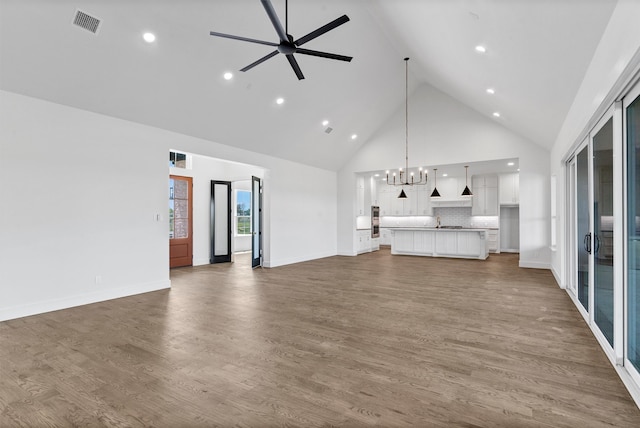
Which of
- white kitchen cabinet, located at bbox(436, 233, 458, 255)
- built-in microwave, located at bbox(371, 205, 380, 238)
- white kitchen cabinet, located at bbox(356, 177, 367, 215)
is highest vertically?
white kitchen cabinet, located at bbox(356, 177, 367, 215)

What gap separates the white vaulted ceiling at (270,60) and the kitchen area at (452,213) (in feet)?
11.3

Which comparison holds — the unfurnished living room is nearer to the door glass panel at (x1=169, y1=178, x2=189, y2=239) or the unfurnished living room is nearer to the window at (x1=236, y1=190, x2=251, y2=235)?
the door glass panel at (x1=169, y1=178, x2=189, y2=239)

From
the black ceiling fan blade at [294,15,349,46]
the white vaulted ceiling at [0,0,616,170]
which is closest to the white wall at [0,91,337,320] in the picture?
the white vaulted ceiling at [0,0,616,170]

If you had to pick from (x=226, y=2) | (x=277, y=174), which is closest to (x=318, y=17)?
(x=226, y=2)

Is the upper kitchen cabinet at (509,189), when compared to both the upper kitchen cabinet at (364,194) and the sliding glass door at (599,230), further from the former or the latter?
the sliding glass door at (599,230)

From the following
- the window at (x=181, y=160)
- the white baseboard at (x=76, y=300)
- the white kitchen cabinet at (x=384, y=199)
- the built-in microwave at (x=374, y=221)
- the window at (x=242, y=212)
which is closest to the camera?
the white baseboard at (x=76, y=300)

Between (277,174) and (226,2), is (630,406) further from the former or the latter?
(277,174)

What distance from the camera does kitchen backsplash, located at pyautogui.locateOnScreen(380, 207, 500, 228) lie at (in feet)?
37.3

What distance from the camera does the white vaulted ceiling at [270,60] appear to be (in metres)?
3.20

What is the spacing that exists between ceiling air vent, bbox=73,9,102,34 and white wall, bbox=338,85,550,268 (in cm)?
752

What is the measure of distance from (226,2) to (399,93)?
19.1ft

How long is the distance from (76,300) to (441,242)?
8995 millimetres

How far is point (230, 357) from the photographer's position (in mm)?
2709

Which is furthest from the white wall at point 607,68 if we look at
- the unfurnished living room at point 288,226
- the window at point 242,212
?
the window at point 242,212
